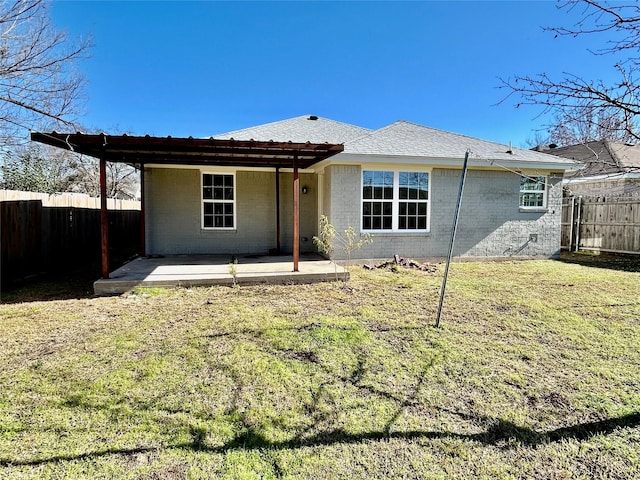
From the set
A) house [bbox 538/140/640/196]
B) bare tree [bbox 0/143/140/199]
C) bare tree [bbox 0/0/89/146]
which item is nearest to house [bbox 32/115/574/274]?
house [bbox 538/140/640/196]

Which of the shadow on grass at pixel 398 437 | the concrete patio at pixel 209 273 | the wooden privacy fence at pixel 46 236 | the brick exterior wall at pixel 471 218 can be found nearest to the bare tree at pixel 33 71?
the wooden privacy fence at pixel 46 236

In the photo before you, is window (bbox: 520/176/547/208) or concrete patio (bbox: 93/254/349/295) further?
window (bbox: 520/176/547/208)

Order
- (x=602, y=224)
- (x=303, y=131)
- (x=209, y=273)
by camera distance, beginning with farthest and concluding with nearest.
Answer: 1. (x=602, y=224)
2. (x=303, y=131)
3. (x=209, y=273)

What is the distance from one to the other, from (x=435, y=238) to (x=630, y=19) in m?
7.90

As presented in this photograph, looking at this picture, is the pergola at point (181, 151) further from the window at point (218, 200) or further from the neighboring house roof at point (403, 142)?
the neighboring house roof at point (403, 142)

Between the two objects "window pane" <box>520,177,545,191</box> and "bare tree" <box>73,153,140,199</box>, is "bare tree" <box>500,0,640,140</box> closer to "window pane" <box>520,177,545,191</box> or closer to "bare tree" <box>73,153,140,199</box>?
"window pane" <box>520,177,545,191</box>

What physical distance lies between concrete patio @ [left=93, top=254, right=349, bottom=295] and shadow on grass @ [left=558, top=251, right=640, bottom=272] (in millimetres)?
7818

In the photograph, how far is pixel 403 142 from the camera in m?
10.2

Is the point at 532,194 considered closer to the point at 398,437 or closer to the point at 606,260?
the point at 606,260

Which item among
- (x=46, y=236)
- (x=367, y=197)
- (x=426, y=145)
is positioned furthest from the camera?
(x=426, y=145)

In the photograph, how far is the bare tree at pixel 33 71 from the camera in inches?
338

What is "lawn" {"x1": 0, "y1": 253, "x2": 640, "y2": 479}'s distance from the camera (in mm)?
2338

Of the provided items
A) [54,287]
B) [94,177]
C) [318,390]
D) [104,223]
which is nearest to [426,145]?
[104,223]

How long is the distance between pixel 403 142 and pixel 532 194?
4340 mm
